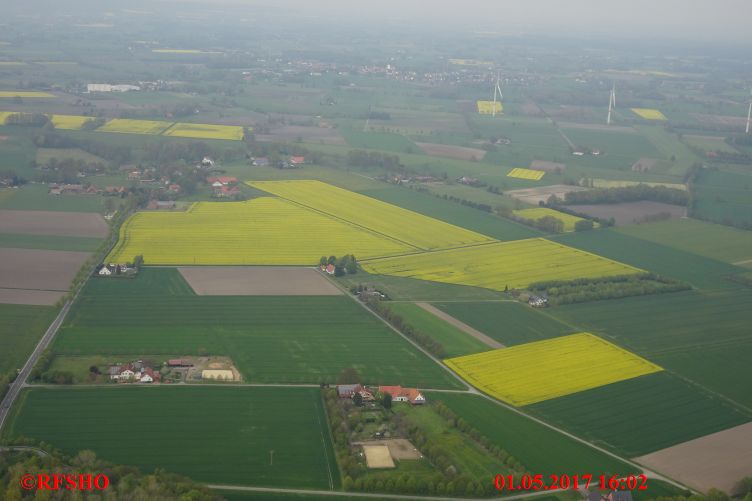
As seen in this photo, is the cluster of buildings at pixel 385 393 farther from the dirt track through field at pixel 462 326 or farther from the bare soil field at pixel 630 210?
the bare soil field at pixel 630 210

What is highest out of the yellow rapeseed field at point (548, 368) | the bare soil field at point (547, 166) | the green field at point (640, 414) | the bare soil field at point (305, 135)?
the bare soil field at point (305, 135)

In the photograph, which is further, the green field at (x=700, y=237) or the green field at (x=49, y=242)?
the green field at (x=700, y=237)

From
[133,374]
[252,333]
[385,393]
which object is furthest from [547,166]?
[133,374]

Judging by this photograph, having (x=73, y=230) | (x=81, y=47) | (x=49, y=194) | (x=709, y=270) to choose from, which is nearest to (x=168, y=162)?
(x=49, y=194)

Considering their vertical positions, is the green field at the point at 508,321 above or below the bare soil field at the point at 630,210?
below

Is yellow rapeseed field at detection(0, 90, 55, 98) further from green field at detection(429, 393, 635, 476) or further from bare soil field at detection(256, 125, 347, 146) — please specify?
green field at detection(429, 393, 635, 476)

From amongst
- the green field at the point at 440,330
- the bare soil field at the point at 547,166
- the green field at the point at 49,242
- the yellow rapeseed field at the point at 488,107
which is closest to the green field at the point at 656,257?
the green field at the point at 440,330

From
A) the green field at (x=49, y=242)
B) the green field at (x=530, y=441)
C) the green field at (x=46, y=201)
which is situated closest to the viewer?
the green field at (x=530, y=441)
